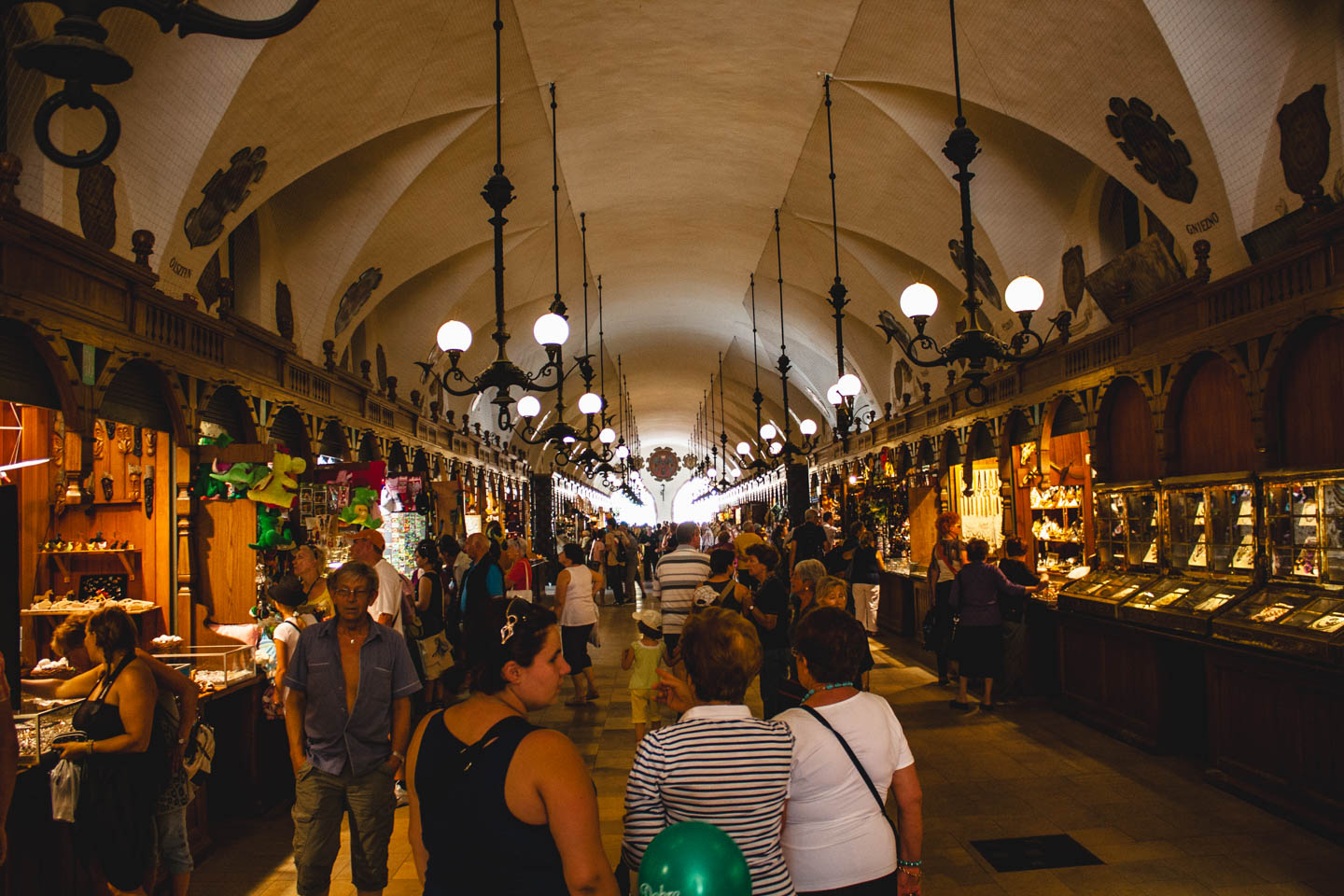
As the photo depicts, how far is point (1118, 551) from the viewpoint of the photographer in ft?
26.1

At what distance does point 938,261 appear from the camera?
11109 millimetres

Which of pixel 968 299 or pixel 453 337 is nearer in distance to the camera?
pixel 968 299

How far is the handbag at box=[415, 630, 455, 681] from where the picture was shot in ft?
22.1

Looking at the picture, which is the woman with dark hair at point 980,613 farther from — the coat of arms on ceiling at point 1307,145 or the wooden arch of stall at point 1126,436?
the coat of arms on ceiling at point 1307,145

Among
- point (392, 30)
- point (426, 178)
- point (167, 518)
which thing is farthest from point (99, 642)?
point (426, 178)

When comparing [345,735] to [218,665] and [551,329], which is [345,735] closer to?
[218,665]

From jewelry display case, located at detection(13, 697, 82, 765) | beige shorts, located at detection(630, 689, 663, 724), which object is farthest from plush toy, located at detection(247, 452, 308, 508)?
jewelry display case, located at detection(13, 697, 82, 765)

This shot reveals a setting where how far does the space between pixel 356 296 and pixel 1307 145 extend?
362 inches

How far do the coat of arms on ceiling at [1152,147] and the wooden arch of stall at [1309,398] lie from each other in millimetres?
1644

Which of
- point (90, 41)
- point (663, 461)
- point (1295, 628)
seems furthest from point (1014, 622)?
point (663, 461)

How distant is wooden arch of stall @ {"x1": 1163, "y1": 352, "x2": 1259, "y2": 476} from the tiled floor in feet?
7.61

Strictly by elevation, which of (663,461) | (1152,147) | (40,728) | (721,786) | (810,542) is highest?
(663,461)

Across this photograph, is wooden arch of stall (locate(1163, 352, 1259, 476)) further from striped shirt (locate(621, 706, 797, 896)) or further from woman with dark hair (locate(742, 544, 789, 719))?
striped shirt (locate(621, 706, 797, 896))

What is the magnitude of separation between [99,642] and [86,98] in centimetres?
232
